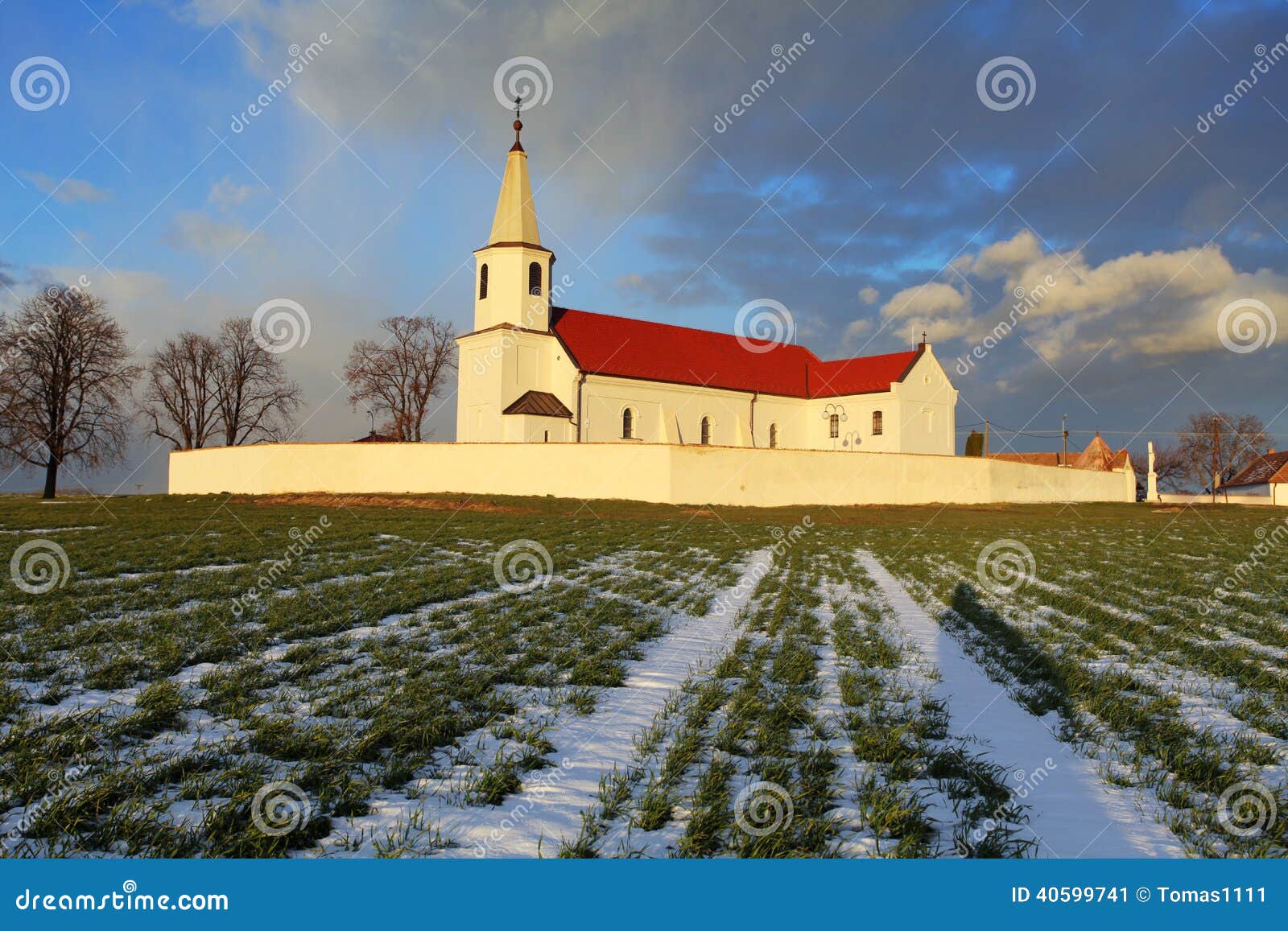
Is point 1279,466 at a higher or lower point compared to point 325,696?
higher

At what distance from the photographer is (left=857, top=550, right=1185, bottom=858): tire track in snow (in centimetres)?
355

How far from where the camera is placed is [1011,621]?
8867 mm

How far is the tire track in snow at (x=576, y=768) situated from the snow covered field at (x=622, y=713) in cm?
2

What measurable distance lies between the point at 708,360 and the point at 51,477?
36.0m

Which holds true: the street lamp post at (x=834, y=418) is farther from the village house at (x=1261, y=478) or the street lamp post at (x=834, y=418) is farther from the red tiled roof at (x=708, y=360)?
the village house at (x=1261, y=478)

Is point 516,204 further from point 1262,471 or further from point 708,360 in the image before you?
point 1262,471

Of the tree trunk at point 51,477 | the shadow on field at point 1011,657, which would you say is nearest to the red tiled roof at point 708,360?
the tree trunk at point 51,477

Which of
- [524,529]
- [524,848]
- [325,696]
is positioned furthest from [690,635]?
[524,529]

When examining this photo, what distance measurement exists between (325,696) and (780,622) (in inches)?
197

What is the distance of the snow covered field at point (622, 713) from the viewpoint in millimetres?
3562

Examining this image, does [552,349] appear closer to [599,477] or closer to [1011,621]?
[599,477]

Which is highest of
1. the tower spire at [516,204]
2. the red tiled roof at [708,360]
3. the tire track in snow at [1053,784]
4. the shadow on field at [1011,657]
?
the tower spire at [516,204]

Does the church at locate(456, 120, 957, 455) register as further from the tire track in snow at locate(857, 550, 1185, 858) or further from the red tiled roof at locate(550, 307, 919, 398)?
the tire track in snow at locate(857, 550, 1185, 858)

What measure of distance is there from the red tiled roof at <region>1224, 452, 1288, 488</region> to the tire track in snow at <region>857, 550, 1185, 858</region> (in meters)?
82.0
